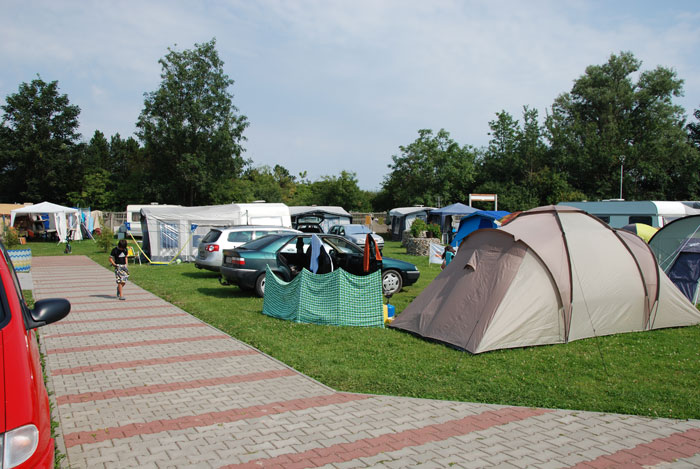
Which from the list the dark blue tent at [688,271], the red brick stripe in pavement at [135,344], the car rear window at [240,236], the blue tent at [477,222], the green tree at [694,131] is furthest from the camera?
the green tree at [694,131]

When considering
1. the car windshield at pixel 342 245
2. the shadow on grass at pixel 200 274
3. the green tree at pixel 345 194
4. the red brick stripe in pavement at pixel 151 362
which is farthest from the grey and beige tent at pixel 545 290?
the green tree at pixel 345 194

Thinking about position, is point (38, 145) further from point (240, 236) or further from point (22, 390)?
point (22, 390)

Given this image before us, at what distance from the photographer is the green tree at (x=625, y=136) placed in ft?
143

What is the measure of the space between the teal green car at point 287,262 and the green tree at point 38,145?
142ft

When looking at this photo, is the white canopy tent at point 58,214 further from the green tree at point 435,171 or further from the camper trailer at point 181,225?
the green tree at point 435,171

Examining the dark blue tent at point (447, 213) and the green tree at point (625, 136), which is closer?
the dark blue tent at point (447, 213)

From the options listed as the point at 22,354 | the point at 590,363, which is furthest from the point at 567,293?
the point at 22,354

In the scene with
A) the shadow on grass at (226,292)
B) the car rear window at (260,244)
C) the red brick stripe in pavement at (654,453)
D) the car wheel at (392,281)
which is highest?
the car rear window at (260,244)

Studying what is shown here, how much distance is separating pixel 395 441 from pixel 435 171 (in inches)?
1743

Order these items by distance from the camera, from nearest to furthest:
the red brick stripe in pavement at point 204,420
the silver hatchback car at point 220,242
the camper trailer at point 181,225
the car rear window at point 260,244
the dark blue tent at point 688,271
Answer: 1. the red brick stripe in pavement at point 204,420
2. the dark blue tent at point 688,271
3. the car rear window at point 260,244
4. the silver hatchback car at point 220,242
5. the camper trailer at point 181,225

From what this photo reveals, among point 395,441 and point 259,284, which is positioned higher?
point 259,284

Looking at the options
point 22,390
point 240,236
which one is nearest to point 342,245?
point 240,236

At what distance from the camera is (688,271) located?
1112cm

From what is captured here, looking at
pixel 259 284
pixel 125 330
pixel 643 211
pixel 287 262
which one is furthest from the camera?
pixel 643 211
